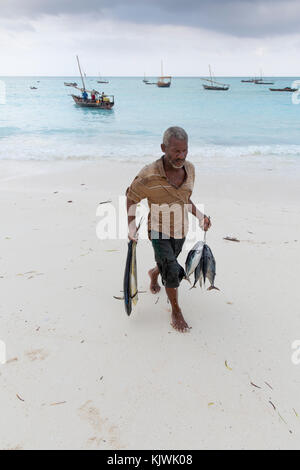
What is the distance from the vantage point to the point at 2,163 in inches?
408

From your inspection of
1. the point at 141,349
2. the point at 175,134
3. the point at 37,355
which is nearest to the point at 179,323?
the point at 141,349

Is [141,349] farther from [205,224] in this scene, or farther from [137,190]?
[137,190]

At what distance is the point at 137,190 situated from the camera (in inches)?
96.1

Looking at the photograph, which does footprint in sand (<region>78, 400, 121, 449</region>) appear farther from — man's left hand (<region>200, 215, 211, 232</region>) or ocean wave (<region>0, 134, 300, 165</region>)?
ocean wave (<region>0, 134, 300, 165</region>)

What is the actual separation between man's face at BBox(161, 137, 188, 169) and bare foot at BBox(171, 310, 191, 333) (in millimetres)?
1372

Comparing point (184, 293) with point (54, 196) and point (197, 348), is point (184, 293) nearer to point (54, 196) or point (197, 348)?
point (197, 348)

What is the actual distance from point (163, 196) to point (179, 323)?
118cm

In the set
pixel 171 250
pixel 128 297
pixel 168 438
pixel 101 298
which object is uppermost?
pixel 171 250

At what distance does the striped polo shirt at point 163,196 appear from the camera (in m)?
2.37

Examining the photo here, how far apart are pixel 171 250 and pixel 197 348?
34.1 inches

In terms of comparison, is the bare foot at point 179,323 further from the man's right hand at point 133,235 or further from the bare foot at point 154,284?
the man's right hand at point 133,235

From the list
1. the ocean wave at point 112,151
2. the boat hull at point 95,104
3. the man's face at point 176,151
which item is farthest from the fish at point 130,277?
the boat hull at point 95,104

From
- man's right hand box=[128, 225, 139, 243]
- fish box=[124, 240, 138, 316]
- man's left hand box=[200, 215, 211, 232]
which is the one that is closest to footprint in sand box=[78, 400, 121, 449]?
fish box=[124, 240, 138, 316]

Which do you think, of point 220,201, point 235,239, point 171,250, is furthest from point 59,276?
point 220,201
